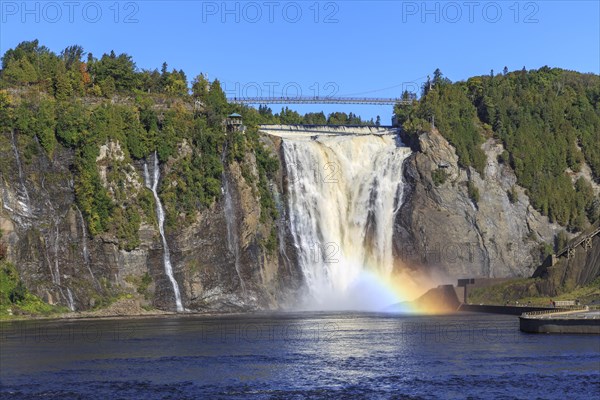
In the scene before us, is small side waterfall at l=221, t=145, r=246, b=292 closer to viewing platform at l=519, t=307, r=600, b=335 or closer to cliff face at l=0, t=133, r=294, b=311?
cliff face at l=0, t=133, r=294, b=311

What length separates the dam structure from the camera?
14100 cm

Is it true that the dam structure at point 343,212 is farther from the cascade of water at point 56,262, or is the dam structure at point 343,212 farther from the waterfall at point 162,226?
the cascade of water at point 56,262

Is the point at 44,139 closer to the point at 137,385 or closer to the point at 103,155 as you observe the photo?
the point at 103,155

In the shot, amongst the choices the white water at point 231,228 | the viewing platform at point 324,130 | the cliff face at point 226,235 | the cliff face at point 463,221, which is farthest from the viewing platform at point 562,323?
the viewing platform at point 324,130

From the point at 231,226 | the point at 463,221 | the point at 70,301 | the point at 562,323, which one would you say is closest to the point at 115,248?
the point at 70,301

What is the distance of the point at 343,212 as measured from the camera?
5881 inches

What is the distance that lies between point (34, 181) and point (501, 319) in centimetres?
5736

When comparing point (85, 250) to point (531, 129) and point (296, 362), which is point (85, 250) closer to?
point (296, 362)

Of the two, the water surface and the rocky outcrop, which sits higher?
the rocky outcrop

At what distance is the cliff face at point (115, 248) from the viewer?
118875 mm

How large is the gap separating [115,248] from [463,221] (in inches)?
2136

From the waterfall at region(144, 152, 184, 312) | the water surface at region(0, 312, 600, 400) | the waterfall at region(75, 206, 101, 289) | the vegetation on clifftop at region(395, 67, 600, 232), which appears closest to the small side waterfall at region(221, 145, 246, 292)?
the waterfall at region(144, 152, 184, 312)

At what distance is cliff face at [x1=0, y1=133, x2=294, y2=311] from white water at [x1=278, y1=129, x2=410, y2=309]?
687 cm

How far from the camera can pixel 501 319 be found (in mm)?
105062
